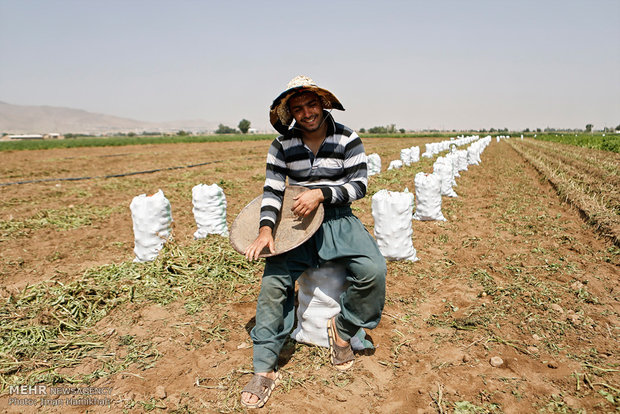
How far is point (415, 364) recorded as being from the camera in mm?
2434

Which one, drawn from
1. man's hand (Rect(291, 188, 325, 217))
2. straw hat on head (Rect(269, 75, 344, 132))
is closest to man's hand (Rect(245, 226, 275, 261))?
man's hand (Rect(291, 188, 325, 217))

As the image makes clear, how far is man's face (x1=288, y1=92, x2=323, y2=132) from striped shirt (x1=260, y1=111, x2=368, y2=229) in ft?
0.34

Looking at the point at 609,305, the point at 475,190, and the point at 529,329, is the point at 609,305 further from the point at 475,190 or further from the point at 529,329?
the point at 475,190

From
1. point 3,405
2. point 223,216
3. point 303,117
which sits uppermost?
point 303,117

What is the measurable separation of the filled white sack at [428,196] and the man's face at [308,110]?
3775mm

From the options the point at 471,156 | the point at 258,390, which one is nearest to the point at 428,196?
the point at 258,390

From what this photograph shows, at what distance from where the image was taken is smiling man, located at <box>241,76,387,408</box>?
2.23 metres

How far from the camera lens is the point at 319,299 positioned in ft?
8.29

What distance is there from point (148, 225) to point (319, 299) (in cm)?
263

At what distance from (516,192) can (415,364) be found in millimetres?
7904

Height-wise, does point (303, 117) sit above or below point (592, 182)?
above

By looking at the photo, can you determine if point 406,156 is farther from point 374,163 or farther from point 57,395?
point 57,395

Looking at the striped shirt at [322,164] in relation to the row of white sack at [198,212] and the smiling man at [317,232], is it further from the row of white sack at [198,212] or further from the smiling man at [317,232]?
the row of white sack at [198,212]

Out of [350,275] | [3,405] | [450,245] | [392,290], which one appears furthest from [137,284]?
[450,245]
